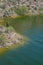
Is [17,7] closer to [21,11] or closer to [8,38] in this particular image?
[21,11]

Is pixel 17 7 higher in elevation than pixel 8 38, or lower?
lower

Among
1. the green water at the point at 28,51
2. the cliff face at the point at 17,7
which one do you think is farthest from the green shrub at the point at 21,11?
the green water at the point at 28,51

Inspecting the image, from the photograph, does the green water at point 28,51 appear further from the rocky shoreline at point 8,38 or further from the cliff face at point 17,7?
the cliff face at point 17,7

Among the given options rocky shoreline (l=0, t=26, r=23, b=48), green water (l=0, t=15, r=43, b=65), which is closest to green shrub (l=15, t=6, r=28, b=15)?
green water (l=0, t=15, r=43, b=65)

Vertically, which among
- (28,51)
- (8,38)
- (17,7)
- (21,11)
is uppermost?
(8,38)

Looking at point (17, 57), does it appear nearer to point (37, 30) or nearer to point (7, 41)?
point (7, 41)

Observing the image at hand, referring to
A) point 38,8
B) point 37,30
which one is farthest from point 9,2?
point 37,30

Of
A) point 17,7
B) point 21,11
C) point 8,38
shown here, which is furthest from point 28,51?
point 17,7
